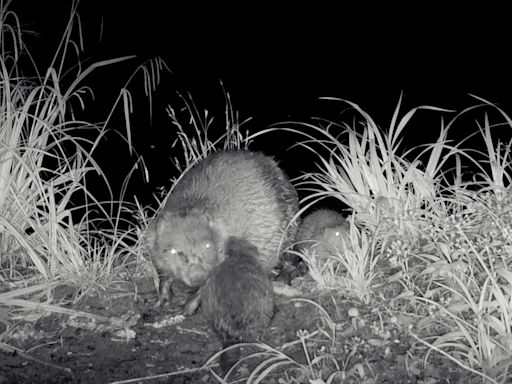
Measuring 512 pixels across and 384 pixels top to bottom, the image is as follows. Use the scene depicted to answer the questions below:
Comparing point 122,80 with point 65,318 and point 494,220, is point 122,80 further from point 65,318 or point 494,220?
point 494,220

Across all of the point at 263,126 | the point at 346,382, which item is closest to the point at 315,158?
the point at 263,126

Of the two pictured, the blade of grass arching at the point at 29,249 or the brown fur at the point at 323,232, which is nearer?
the blade of grass arching at the point at 29,249

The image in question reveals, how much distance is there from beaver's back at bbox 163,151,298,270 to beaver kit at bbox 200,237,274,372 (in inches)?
22.4

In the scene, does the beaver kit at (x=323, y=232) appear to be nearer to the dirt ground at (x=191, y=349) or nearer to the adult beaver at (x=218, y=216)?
the adult beaver at (x=218, y=216)

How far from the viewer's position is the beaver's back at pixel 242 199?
174 inches

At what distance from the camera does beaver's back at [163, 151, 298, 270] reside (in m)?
4.41

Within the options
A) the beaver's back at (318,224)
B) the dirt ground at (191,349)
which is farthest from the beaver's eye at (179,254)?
the beaver's back at (318,224)

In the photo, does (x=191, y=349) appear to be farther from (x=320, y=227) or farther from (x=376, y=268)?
(x=320, y=227)

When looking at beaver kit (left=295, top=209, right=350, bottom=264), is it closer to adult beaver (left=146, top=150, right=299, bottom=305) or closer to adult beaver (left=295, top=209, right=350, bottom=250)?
adult beaver (left=295, top=209, right=350, bottom=250)

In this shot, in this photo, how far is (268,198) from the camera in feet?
15.7

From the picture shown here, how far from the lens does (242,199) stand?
4.59 m

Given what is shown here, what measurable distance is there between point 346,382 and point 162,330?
49.0 inches

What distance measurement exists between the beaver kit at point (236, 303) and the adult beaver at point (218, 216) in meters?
0.30

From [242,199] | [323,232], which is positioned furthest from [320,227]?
[242,199]
